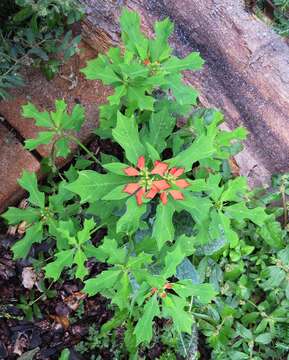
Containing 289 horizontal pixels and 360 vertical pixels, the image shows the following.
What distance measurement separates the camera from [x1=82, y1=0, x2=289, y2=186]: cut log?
2.70m

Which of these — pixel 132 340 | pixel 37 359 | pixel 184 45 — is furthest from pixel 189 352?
pixel 184 45

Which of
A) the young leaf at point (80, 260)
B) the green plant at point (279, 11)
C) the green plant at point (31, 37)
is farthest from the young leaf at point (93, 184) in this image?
the green plant at point (279, 11)

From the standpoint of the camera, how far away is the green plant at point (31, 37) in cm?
236

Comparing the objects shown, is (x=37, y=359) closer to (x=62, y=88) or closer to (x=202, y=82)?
(x=62, y=88)

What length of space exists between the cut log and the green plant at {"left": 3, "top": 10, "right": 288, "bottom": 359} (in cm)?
16

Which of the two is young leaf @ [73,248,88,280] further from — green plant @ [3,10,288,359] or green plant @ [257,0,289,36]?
green plant @ [257,0,289,36]

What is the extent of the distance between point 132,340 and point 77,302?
41 cm

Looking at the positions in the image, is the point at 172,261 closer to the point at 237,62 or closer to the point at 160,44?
the point at 160,44

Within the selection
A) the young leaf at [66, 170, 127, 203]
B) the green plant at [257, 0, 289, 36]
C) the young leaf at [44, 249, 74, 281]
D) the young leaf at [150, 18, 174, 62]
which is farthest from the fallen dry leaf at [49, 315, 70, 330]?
the green plant at [257, 0, 289, 36]

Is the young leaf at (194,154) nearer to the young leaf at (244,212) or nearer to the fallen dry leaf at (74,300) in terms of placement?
the young leaf at (244,212)

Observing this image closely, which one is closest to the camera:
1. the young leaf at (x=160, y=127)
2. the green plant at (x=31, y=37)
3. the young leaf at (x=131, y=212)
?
the young leaf at (x=131, y=212)

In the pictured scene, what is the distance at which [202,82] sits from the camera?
8.93 ft

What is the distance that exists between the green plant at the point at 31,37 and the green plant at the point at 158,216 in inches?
12.6

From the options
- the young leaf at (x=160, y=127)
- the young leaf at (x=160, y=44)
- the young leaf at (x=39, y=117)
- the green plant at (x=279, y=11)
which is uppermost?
the young leaf at (x=39, y=117)
